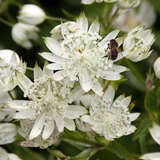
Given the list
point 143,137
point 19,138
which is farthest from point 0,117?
point 143,137

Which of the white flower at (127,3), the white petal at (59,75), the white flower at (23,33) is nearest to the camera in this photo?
the white petal at (59,75)

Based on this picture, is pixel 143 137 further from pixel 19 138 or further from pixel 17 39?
pixel 17 39

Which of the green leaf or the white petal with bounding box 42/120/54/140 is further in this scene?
the green leaf

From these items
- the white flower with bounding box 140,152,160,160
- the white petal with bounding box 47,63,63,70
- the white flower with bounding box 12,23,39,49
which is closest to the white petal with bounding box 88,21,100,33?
the white petal with bounding box 47,63,63,70

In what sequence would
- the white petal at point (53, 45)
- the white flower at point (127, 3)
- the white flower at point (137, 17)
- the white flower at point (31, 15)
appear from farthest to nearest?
the white flower at point (137, 17)
the white flower at point (31, 15)
the white flower at point (127, 3)
the white petal at point (53, 45)

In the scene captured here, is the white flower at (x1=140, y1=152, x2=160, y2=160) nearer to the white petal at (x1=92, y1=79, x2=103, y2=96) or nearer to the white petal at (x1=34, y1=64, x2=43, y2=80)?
the white petal at (x1=92, y1=79, x2=103, y2=96)

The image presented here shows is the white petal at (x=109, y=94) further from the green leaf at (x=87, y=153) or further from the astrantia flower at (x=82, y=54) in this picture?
the green leaf at (x=87, y=153)

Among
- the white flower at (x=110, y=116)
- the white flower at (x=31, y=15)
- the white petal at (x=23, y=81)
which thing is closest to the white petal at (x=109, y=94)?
the white flower at (x=110, y=116)

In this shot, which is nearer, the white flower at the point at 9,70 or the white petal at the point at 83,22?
the white flower at the point at 9,70
